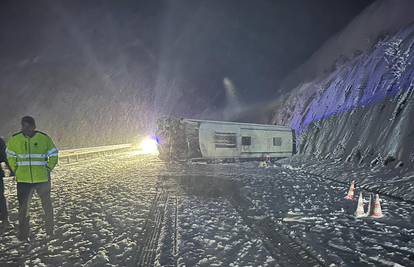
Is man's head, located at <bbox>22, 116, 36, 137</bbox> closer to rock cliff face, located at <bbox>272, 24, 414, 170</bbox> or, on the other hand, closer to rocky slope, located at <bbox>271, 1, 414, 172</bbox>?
rocky slope, located at <bbox>271, 1, 414, 172</bbox>

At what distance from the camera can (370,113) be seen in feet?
50.0

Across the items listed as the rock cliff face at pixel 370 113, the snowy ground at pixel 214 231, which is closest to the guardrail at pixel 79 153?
the snowy ground at pixel 214 231

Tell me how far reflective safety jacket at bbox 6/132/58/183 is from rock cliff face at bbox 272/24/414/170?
39.5ft

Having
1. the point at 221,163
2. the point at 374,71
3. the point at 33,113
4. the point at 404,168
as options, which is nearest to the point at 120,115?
the point at 33,113

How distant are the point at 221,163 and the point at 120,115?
5651 cm

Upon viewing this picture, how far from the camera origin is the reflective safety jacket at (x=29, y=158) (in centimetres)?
501

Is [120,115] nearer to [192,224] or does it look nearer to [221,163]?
[221,163]

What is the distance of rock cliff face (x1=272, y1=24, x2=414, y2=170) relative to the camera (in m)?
12.3

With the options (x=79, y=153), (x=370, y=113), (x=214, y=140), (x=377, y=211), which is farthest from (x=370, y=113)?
(x=79, y=153)

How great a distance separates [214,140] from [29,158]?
44.1 feet

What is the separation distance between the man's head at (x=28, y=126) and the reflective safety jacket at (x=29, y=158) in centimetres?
7

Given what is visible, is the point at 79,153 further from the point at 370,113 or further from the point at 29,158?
the point at 370,113

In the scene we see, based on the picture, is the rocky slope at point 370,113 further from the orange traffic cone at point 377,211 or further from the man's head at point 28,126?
the man's head at point 28,126

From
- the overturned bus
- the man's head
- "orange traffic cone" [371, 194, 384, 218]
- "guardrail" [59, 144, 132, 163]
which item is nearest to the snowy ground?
"orange traffic cone" [371, 194, 384, 218]
